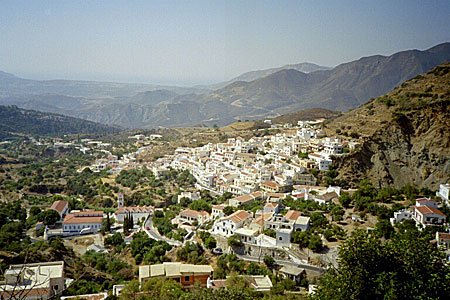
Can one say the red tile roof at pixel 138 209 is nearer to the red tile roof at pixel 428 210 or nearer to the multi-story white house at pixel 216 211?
the multi-story white house at pixel 216 211

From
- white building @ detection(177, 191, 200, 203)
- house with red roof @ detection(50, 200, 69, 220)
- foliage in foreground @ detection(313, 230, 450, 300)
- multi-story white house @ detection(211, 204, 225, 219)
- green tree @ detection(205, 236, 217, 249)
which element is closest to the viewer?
foliage in foreground @ detection(313, 230, 450, 300)

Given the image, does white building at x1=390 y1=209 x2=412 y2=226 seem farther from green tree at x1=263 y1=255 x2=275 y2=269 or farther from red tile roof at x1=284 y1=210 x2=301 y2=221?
green tree at x1=263 y1=255 x2=275 y2=269

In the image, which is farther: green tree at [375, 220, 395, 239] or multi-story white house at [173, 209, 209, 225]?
multi-story white house at [173, 209, 209, 225]

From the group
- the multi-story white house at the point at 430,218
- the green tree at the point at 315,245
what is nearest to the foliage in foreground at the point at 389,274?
the green tree at the point at 315,245

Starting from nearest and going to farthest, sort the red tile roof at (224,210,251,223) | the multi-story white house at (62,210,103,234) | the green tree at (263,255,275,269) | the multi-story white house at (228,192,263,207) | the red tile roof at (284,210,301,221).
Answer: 1. the green tree at (263,255,275,269)
2. the red tile roof at (284,210,301,221)
3. the red tile roof at (224,210,251,223)
4. the multi-story white house at (62,210,103,234)
5. the multi-story white house at (228,192,263,207)

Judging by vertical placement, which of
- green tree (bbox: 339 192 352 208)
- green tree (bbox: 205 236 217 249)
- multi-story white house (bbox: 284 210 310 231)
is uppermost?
green tree (bbox: 339 192 352 208)

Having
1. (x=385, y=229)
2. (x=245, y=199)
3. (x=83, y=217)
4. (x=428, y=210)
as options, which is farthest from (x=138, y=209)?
(x=428, y=210)

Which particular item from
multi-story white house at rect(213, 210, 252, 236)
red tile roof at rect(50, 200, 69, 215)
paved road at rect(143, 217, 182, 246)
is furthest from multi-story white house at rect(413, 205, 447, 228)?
red tile roof at rect(50, 200, 69, 215)

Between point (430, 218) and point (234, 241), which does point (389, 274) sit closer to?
point (234, 241)
